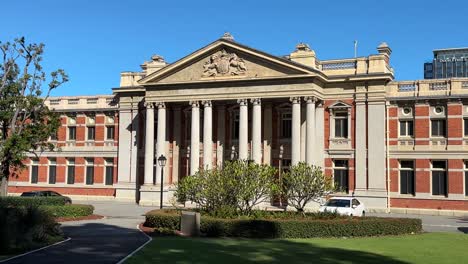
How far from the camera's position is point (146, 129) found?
163ft

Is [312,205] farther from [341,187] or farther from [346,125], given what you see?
[346,125]

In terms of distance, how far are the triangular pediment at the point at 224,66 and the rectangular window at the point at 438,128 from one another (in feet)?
32.5

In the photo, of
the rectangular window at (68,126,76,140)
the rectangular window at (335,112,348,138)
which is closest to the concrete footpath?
the rectangular window at (335,112,348,138)

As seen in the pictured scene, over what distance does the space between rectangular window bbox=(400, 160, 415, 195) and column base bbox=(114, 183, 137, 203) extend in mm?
23311

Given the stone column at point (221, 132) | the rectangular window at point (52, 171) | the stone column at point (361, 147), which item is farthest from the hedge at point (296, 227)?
the rectangular window at point (52, 171)

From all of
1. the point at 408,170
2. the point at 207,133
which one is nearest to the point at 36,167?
the point at 207,133

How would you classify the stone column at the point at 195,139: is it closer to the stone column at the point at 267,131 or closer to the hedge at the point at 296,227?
the stone column at the point at 267,131

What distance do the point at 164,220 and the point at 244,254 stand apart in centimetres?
971

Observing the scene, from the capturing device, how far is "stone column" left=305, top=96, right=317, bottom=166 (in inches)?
1710

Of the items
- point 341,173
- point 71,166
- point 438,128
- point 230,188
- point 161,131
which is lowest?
point 230,188

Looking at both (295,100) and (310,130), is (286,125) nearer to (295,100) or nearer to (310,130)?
(295,100)

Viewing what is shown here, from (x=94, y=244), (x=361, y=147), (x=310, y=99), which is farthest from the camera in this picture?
(x=361, y=147)

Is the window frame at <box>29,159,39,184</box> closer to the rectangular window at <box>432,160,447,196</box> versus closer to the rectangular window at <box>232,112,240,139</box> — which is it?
the rectangular window at <box>232,112,240,139</box>

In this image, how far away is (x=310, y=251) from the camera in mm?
19094
